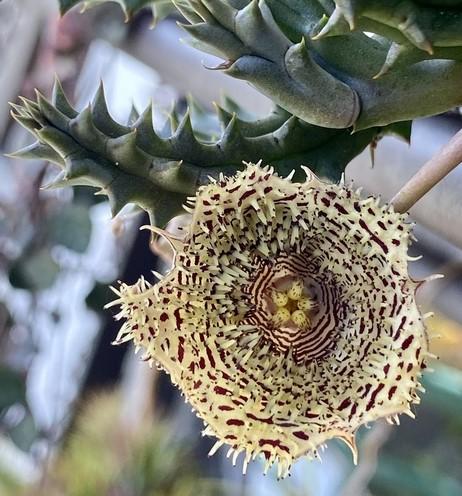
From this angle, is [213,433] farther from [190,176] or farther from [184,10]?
[184,10]

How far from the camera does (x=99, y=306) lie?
1.36m

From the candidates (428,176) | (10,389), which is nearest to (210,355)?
(428,176)

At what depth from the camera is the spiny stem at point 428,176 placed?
0.42 meters

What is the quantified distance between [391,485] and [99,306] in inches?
21.2

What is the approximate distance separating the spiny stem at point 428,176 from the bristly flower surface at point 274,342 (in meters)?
0.03

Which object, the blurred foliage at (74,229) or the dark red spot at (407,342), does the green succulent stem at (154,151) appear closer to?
the dark red spot at (407,342)

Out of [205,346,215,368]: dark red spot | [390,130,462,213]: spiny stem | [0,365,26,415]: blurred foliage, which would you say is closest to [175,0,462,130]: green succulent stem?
[390,130,462,213]: spiny stem

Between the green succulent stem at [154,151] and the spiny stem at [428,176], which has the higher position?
the spiny stem at [428,176]

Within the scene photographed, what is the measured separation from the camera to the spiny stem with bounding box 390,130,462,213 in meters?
0.42

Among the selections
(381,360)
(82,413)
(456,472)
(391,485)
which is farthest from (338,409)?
(82,413)

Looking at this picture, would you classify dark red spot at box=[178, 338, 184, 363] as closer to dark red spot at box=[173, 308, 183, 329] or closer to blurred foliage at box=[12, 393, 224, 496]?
dark red spot at box=[173, 308, 183, 329]

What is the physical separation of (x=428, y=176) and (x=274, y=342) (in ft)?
0.41

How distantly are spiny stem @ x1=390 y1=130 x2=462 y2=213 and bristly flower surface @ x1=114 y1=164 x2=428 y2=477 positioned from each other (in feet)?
0.11

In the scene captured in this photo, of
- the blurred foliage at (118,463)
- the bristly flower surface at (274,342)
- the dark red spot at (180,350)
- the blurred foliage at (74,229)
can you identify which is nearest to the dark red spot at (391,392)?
the bristly flower surface at (274,342)
